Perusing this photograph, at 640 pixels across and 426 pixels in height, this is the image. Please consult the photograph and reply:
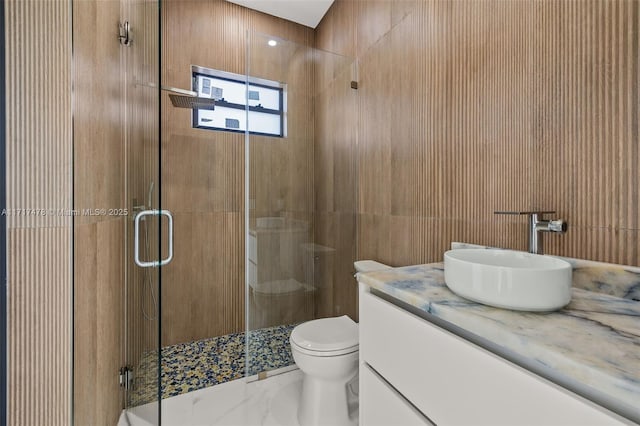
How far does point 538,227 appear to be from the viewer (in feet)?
3.04

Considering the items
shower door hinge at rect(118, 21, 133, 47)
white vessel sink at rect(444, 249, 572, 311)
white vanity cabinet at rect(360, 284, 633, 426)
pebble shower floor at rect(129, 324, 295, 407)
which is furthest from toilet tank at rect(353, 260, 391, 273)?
shower door hinge at rect(118, 21, 133, 47)

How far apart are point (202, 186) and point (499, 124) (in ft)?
6.90

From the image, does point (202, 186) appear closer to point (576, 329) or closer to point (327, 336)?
point (327, 336)

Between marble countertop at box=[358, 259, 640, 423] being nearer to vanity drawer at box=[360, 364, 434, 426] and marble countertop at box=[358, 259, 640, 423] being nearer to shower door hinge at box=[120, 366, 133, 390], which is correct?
vanity drawer at box=[360, 364, 434, 426]

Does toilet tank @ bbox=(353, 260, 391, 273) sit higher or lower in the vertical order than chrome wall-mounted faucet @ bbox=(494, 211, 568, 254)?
lower

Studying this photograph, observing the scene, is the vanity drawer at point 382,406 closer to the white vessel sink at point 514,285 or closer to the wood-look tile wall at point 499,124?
the white vessel sink at point 514,285

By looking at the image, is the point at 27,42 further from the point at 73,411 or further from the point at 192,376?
the point at 192,376

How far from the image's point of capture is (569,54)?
88cm

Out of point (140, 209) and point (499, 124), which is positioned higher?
point (499, 124)

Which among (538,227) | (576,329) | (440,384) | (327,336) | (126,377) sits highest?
(538,227)

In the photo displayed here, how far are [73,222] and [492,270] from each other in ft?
3.82

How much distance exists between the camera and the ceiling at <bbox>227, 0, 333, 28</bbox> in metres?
2.30

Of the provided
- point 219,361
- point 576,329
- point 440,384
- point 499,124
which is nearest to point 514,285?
point 576,329

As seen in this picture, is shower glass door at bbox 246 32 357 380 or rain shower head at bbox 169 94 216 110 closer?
shower glass door at bbox 246 32 357 380
